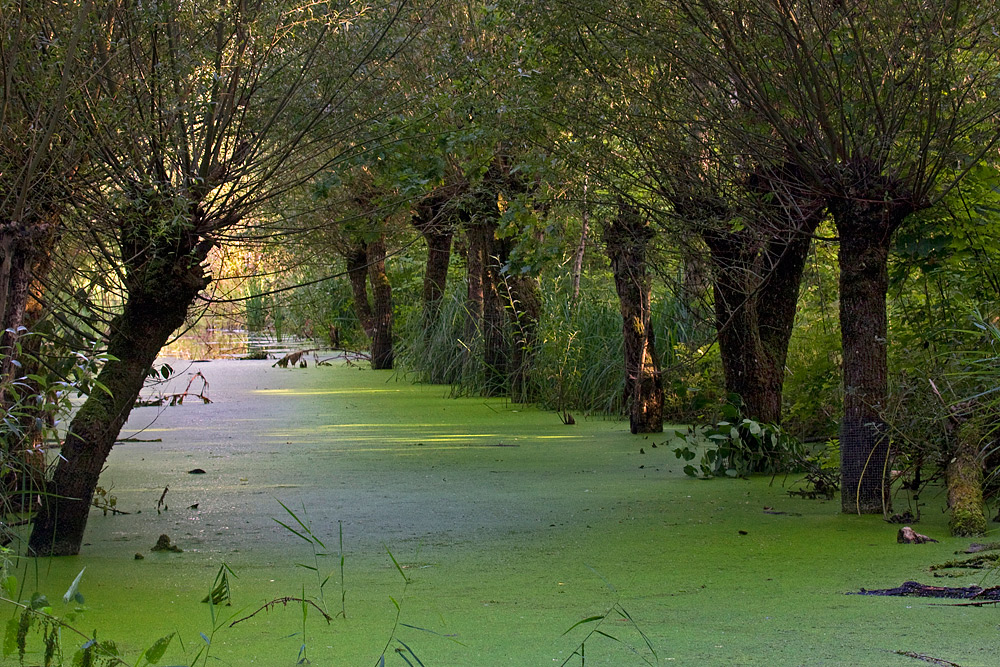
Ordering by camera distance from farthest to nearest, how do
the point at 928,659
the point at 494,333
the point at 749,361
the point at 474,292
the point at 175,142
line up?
the point at 474,292
the point at 494,333
the point at 749,361
the point at 175,142
the point at 928,659

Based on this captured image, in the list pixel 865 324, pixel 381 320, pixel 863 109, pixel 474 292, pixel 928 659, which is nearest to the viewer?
pixel 928 659

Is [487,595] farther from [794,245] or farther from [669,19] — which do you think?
[794,245]

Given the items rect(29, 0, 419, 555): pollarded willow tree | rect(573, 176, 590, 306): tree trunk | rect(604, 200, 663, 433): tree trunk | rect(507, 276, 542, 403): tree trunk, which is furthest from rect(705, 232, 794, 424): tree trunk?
rect(507, 276, 542, 403): tree trunk

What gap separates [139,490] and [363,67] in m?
2.62

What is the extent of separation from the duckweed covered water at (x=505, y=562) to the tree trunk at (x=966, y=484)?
0.33 feet

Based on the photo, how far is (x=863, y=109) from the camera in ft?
13.3

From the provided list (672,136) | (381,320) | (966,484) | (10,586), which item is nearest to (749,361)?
(672,136)

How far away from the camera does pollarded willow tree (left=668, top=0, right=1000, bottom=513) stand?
394 cm

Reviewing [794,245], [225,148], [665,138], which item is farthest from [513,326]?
[225,148]

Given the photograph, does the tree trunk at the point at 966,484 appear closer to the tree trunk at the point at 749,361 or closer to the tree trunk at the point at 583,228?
the tree trunk at the point at 749,361

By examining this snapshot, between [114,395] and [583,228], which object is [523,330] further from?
[114,395]

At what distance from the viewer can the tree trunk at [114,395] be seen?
13.1ft

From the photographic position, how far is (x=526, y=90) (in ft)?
16.2

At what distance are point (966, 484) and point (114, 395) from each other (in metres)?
3.20
